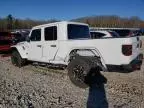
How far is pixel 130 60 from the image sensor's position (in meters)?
6.23

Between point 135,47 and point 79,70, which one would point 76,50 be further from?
point 135,47

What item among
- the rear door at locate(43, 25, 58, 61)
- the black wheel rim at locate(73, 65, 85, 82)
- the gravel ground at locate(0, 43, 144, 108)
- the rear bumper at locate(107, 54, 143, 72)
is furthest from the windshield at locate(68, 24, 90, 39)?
the rear bumper at locate(107, 54, 143, 72)

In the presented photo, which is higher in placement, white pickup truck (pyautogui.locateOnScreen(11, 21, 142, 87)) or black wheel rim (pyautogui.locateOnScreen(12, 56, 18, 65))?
white pickup truck (pyautogui.locateOnScreen(11, 21, 142, 87))

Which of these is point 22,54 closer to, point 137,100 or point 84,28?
point 84,28

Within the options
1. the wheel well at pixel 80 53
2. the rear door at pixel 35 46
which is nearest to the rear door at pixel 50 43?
the rear door at pixel 35 46

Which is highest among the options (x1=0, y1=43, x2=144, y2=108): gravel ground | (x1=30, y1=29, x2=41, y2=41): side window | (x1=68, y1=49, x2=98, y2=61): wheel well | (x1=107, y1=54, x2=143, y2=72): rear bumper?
(x1=30, y1=29, x2=41, y2=41): side window

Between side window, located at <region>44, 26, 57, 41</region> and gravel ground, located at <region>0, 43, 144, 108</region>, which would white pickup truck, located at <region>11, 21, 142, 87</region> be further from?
gravel ground, located at <region>0, 43, 144, 108</region>

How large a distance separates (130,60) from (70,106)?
6.66 ft

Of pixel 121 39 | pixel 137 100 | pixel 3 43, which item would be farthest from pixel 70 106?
pixel 3 43

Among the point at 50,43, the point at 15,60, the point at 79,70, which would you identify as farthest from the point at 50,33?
the point at 15,60

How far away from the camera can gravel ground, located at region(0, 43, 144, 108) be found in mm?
5610

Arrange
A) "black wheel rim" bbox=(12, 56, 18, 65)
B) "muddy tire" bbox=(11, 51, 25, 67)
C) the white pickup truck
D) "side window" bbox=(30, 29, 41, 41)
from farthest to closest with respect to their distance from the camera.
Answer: "black wheel rim" bbox=(12, 56, 18, 65)
"muddy tire" bbox=(11, 51, 25, 67)
"side window" bbox=(30, 29, 41, 41)
the white pickup truck

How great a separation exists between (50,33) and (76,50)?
60.4 inches

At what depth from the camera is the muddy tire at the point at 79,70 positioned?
7.03 meters
